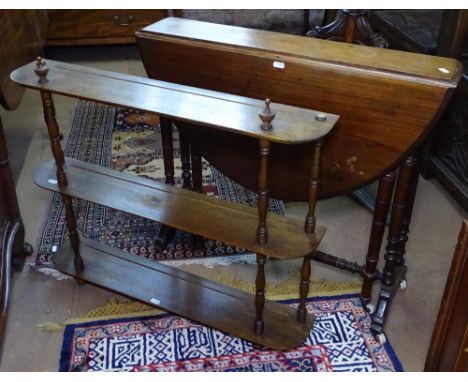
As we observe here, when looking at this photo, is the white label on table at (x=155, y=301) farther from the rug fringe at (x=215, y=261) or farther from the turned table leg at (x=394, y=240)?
the turned table leg at (x=394, y=240)

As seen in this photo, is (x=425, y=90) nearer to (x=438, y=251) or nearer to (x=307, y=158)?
(x=307, y=158)

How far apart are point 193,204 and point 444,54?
119 cm

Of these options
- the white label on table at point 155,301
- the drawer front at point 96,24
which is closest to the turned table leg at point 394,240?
the white label on table at point 155,301

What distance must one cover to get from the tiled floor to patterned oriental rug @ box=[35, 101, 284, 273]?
0.23 ft

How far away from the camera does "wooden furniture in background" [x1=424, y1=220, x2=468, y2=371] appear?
131 cm

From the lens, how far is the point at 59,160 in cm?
176

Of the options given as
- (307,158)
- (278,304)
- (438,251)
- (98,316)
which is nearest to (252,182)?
(307,158)

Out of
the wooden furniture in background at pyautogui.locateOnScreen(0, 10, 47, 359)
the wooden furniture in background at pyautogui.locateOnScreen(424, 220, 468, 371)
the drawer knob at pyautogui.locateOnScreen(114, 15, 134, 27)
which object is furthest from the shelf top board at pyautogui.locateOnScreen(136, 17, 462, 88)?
the drawer knob at pyautogui.locateOnScreen(114, 15, 134, 27)

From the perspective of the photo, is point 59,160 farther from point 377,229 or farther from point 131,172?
point 377,229

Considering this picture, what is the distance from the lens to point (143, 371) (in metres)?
1.66

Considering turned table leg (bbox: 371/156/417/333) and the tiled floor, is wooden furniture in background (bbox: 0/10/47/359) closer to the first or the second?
the tiled floor

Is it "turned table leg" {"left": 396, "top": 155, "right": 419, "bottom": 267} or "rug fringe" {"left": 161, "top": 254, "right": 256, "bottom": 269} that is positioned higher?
"turned table leg" {"left": 396, "top": 155, "right": 419, "bottom": 267}

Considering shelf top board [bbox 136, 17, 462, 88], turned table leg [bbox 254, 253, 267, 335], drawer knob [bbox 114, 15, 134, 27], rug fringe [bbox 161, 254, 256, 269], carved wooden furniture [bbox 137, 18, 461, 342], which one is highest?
shelf top board [bbox 136, 17, 462, 88]

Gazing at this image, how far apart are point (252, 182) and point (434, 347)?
2.49 ft
